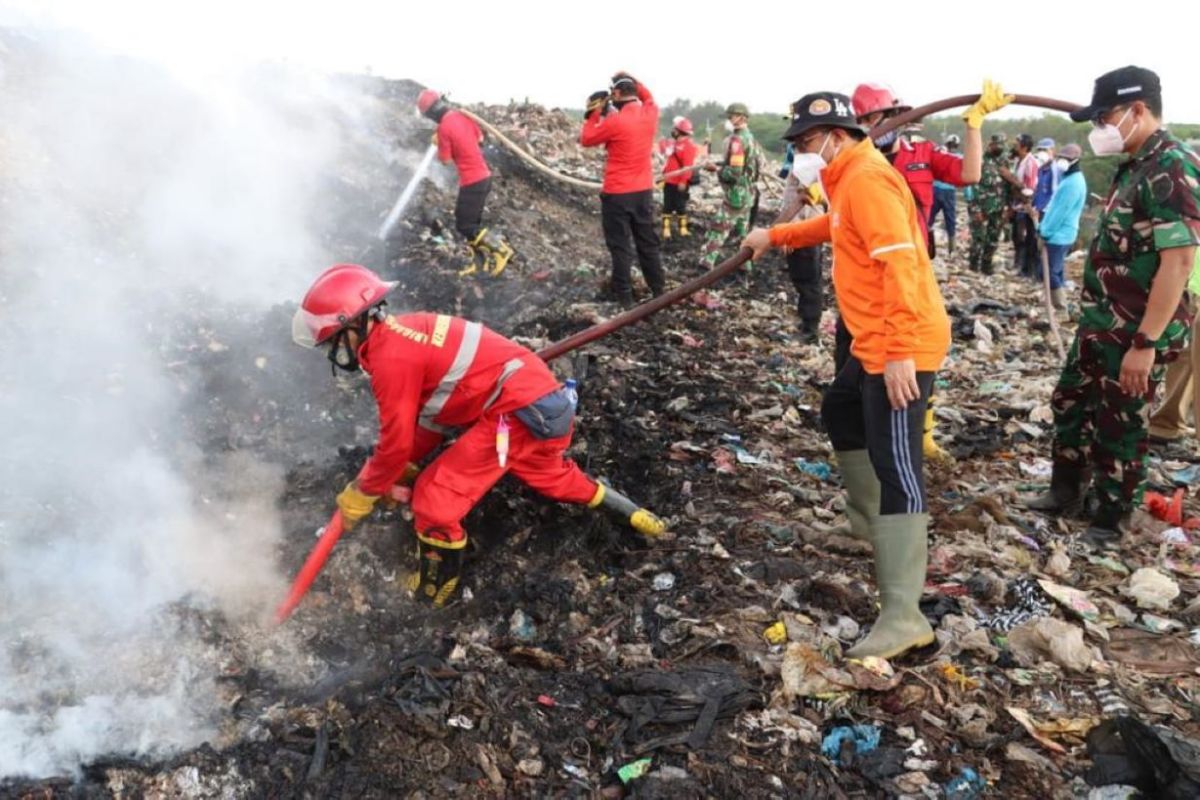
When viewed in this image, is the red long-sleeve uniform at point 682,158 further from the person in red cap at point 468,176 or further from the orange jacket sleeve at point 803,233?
the orange jacket sleeve at point 803,233

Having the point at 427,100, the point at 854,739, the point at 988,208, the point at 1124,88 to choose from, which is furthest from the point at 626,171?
the point at 988,208

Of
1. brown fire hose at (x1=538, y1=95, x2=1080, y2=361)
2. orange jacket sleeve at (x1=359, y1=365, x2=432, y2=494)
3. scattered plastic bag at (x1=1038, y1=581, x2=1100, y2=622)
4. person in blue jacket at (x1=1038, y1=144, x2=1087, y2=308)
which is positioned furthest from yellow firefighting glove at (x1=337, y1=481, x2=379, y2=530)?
person in blue jacket at (x1=1038, y1=144, x2=1087, y2=308)

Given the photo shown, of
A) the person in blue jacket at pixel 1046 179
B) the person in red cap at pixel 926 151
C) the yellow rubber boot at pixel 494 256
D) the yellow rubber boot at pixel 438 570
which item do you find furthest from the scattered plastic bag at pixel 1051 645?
the person in blue jacket at pixel 1046 179

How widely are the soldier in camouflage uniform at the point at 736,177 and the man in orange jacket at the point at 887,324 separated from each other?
247 inches

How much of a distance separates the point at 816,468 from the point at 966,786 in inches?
102

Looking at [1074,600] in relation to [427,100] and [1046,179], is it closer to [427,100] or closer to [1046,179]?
[427,100]

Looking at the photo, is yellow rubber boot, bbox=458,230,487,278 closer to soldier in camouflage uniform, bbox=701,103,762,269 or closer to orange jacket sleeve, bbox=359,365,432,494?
soldier in camouflage uniform, bbox=701,103,762,269

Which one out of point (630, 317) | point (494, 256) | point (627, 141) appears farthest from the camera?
point (494, 256)

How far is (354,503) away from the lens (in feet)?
12.2

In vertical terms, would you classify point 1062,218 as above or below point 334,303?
above

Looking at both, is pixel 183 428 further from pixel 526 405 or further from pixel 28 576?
pixel 526 405

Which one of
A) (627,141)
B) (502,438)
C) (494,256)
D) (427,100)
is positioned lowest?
(502,438)

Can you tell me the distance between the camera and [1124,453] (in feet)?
12.2

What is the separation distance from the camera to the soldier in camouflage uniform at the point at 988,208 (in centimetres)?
1134
